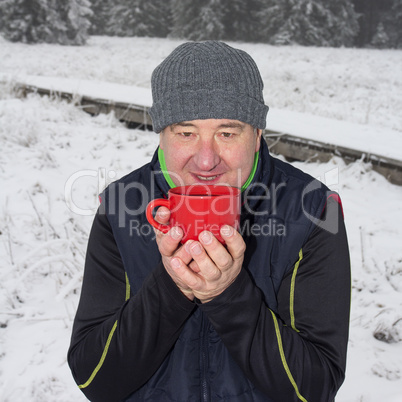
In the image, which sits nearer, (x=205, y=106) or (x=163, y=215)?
(x=163, y=215)

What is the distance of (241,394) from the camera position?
1.48 meters

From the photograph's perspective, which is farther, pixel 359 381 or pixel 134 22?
pixel 134 22

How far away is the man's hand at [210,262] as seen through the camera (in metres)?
1.09

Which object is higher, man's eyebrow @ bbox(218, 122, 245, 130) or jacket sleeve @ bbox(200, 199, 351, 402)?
man's eyebrow @ bbox(218, 122, 245, 130)

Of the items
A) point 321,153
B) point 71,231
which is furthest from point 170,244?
point 321,153

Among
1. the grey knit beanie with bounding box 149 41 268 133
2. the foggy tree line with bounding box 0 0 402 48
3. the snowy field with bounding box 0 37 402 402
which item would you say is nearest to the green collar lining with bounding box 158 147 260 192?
the grey knit beanie with bounding box 149 41 268 133

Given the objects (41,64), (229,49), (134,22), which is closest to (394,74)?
(41,64)

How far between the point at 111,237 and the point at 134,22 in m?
37.3

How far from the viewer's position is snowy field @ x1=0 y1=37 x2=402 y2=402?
2.45 metres

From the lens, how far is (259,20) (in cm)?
3319

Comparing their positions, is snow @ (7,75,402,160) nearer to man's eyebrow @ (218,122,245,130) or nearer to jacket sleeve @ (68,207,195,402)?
man's eyebrow @ (218,122,245,130)

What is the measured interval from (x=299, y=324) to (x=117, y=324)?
2.17 ft

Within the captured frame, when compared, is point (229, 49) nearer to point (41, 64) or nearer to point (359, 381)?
point (359, 381)

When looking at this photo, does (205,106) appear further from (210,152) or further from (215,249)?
(215,249)
